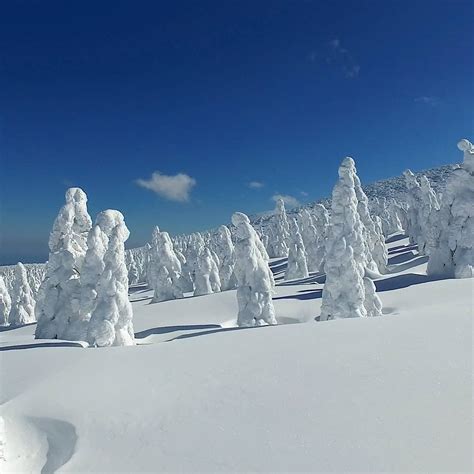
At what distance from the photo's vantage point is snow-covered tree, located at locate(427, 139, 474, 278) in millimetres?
34125

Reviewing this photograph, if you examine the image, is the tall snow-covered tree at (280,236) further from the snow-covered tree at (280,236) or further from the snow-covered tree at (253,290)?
the snow-covered tree at (253,290)

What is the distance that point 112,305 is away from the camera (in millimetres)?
21422

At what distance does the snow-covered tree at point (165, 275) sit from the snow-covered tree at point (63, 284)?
2283cm

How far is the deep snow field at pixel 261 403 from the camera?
7.68 metres

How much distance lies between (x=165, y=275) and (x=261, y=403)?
40.9 m

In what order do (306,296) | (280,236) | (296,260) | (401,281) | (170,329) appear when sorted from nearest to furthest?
(170,329) < (401,281) < (306,296) < (296,260) < (280,236)

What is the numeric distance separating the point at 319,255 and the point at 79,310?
47.6 metres

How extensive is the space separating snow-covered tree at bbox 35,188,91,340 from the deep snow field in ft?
30.5

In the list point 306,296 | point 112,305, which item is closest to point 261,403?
point 112,305

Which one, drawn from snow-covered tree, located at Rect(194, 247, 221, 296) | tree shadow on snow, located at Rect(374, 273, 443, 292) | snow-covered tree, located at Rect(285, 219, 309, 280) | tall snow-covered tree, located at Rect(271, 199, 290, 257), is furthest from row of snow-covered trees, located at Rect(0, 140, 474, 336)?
tall snow-covered tree, located at Rect(271, 199, 290, 257)

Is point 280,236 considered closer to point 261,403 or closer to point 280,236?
point 280,236

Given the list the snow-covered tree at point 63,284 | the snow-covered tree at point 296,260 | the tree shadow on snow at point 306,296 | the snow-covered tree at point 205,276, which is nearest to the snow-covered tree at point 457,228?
the tree shadow on snow at point 306,296

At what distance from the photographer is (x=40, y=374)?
13758mm

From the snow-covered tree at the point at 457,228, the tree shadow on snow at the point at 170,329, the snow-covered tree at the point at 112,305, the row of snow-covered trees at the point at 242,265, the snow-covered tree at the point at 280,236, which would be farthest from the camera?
the snow-covered tree at the point at 280,236
